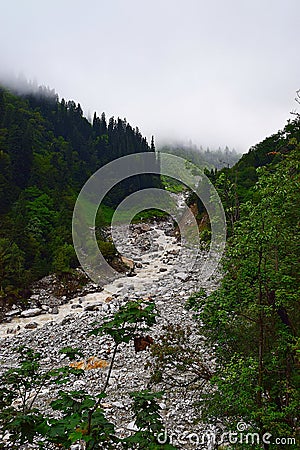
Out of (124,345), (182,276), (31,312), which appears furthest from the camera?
(182,276)

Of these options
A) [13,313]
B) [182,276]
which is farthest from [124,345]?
[182,276]

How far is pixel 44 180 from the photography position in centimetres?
3103

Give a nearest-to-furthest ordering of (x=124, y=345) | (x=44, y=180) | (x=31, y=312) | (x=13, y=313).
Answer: (x=124, y=345)
(x=13, y=313)
(x=31, y=312)
(x=44, y=180)

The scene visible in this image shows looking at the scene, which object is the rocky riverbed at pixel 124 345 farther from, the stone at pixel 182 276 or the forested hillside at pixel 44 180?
the forested hillside at pixel 44 180

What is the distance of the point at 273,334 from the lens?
5.02 metres

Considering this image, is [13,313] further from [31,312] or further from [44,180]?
[44,180]

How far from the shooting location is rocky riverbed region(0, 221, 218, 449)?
7105 millimetres

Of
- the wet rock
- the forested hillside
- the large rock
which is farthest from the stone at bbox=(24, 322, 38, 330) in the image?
the forested hillside

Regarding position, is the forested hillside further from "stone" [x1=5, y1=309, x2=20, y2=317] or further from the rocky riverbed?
the rocky riverbed

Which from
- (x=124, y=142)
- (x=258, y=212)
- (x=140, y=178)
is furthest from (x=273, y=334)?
(x=124, y=142)

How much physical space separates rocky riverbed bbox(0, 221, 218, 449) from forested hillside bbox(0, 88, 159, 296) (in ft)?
11.9

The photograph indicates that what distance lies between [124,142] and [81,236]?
37.4 m

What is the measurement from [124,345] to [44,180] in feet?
79.9

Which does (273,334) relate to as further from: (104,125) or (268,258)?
(104,125)
